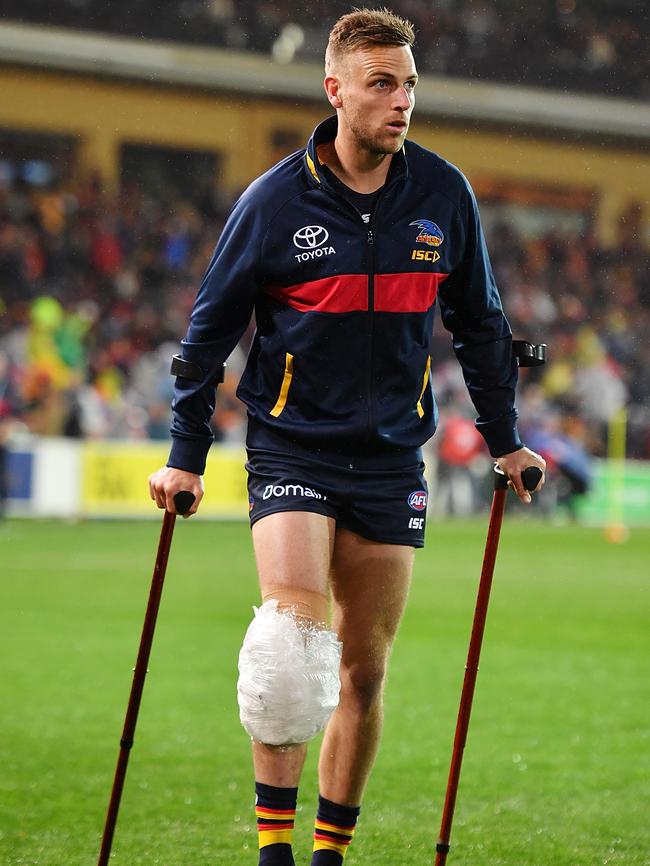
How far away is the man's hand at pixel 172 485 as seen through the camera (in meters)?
4.66

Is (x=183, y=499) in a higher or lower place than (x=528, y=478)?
lower

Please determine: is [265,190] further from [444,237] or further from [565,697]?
[565,697]

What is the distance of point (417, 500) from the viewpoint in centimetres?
482

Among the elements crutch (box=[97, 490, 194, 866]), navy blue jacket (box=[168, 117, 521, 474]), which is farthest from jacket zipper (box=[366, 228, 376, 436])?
crutch (box=[97, 490, 194, 866])

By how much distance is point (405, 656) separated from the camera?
34.1ft

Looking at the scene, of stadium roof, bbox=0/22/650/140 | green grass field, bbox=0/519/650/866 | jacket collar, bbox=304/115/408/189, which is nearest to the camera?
jacket collar, bbox=304/115/408/189

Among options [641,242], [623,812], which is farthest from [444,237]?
[641,242]

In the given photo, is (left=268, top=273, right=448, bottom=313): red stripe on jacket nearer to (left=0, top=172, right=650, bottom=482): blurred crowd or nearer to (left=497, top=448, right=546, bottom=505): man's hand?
(left=497, top=448, right=546, bottom=505): man's hand

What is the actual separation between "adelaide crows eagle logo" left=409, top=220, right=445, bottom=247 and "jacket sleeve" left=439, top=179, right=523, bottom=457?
0.56ft

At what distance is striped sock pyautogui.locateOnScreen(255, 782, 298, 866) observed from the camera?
441cm

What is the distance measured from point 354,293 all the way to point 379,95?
565 millimetres

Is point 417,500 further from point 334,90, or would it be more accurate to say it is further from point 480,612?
point 334,90

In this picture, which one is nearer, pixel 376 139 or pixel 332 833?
pixel 376 139

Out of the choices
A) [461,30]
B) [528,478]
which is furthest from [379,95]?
[461,30]
